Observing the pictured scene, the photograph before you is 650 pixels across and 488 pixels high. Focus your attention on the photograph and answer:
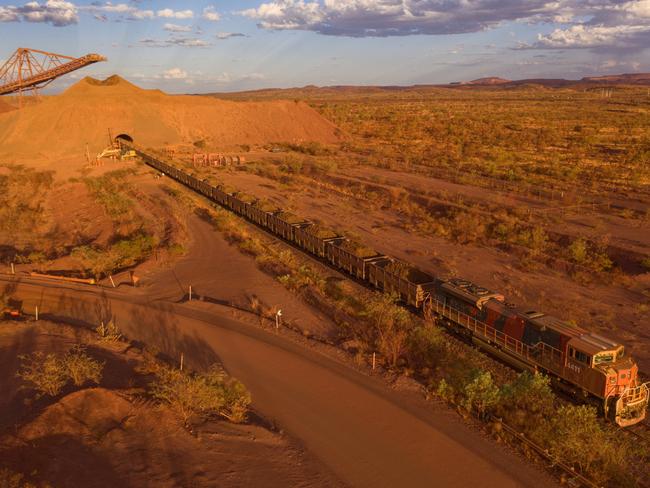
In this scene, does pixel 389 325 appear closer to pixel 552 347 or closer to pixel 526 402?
pixel 552 347

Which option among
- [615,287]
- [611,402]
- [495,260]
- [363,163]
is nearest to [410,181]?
[363,163]

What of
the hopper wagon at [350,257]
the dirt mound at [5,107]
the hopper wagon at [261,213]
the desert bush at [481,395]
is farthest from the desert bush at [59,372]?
the dirt mound at [5,107]

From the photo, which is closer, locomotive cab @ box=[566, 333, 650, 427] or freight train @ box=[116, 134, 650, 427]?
locomotive cab @ box=[566, 333, 650, 427]

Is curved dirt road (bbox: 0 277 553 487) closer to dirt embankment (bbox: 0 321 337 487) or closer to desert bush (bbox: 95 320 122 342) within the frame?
desert bush (bbox: 95 320 122 342)

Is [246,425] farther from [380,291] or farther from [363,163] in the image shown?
[363,163]

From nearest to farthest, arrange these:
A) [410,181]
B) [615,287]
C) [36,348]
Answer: [36,348], [615,287], [410,181]

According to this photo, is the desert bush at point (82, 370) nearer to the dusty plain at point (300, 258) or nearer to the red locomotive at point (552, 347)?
the dusty plain at point (300, 258)

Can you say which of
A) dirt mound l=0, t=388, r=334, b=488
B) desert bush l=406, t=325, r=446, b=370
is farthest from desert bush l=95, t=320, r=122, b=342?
desert bush l=406, t=325, r=446, b=370
